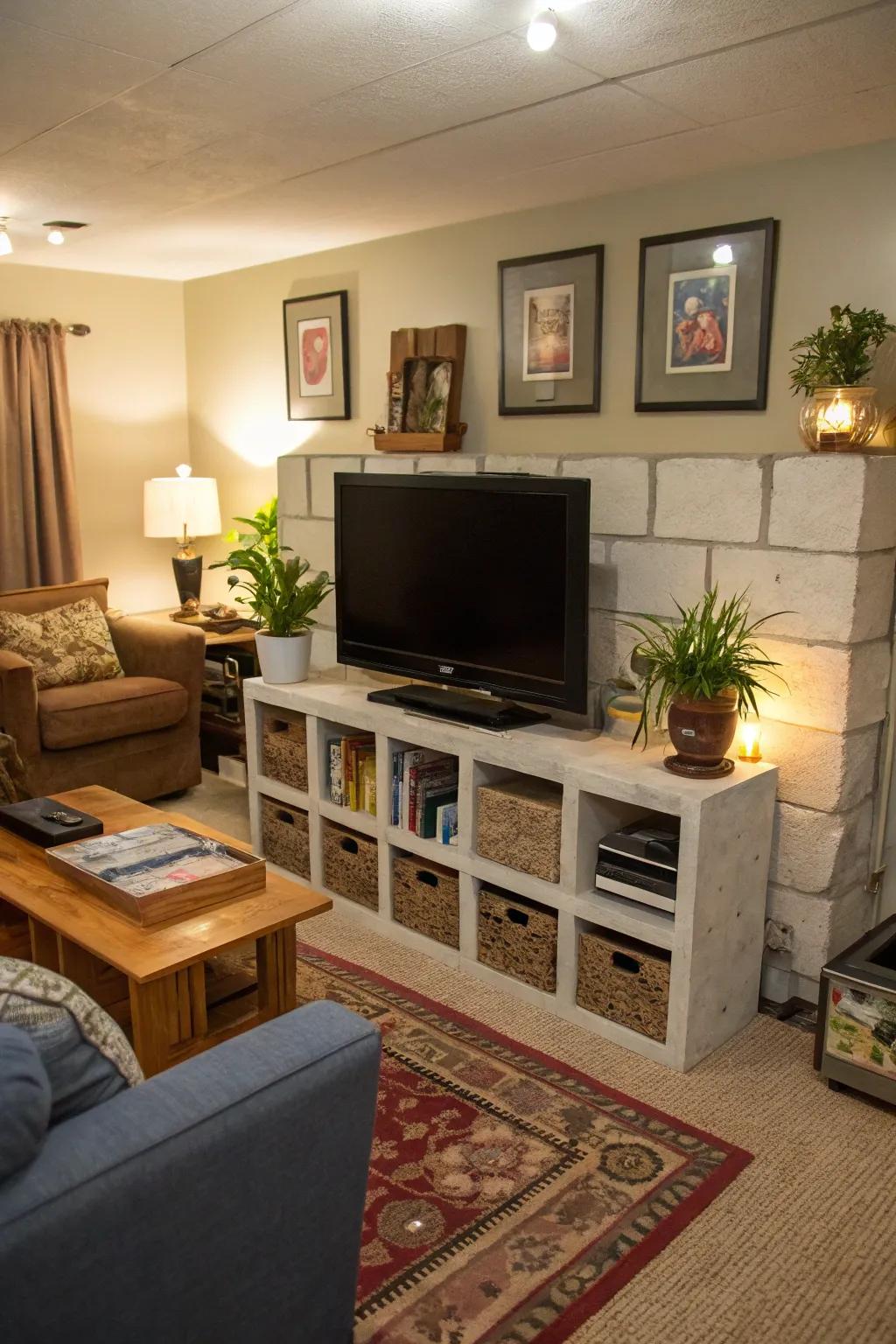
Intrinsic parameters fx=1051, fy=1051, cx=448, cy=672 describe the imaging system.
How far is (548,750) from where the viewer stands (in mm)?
2812

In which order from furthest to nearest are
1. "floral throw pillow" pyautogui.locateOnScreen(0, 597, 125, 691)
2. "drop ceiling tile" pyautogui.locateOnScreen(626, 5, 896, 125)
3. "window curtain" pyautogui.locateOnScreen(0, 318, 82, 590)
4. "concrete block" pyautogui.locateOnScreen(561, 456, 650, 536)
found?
"window curtain" pyautogui.locateOnScreen(0, 318, 82, 590)
"floral throw pillow" pyautogui.locateOnScreen(0, 597, 125, 691)
"concrete block" pyautogui.locateOnScreen(561, 456, 650, 536)
"drop ceiling tile" pyautogui.locateOnScreen(626, 5, 896, 125)

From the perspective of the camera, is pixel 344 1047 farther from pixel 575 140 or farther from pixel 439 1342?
pixel 575 140

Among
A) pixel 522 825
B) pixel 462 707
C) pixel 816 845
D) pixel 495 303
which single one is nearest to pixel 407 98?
pixel 495 303

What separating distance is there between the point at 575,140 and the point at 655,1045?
2.36 meters

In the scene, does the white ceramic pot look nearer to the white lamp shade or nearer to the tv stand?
the tv stand

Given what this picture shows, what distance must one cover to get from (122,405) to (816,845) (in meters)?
4.17

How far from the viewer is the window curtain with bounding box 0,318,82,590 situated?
4.86m

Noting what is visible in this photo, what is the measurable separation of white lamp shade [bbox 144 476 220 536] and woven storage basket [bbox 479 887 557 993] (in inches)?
112

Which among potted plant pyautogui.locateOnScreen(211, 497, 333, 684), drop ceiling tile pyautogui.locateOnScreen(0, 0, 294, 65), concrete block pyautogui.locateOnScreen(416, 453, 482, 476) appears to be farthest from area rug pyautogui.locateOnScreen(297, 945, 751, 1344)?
drop ceiling tile pyautogui.locateOnScreen(0, 0, 294, 65)

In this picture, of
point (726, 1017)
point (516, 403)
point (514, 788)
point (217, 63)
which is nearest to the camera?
point (217, 63)

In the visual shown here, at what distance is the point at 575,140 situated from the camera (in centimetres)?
282

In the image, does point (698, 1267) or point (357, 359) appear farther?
point (357, 359)

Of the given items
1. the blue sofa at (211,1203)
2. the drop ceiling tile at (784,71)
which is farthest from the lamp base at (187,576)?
the blue sofa at (211,1203)

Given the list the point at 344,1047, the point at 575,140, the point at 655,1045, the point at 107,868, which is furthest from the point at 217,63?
the point at 655,1045
